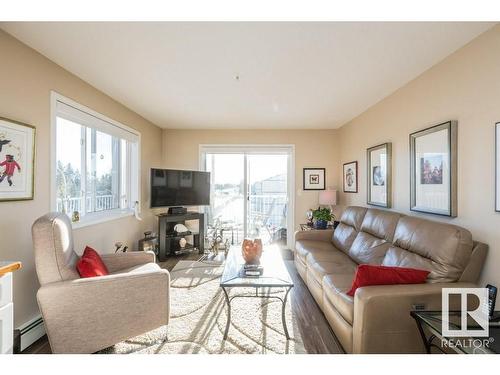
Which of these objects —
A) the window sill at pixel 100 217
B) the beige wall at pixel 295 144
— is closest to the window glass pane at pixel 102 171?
the window sill at pixel 100 217

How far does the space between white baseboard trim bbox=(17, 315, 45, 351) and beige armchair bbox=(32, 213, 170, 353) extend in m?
0.49

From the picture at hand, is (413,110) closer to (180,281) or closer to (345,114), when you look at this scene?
(345,114)

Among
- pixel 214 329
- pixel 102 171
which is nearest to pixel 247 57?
pixel 214 329

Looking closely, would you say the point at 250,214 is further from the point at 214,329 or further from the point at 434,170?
the point at 434,170

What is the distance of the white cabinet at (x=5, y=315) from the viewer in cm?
135

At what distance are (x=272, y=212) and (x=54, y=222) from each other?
3808 mm

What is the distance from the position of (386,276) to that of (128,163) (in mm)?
3759

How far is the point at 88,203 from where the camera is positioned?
309cm

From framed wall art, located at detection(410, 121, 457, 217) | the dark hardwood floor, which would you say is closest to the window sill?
the dark hardwood floor

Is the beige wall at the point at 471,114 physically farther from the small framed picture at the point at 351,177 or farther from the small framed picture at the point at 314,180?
the small framed picture at the point at 314,180

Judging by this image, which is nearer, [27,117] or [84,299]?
[84,299]

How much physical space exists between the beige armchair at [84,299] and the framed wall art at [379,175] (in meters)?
2.73
